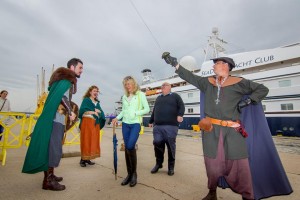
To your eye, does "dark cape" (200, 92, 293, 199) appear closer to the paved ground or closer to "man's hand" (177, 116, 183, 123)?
the paved ground

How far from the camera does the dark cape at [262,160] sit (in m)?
2.50

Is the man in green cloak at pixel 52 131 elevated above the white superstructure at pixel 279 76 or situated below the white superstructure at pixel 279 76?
below

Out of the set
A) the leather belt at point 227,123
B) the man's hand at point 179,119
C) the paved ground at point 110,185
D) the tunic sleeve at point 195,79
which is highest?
the tunic sleeve at point 195,79

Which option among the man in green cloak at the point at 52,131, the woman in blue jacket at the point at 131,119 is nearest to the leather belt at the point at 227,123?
the woman in blue jacket at the point at 131,119

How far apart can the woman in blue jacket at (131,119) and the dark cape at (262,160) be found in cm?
140

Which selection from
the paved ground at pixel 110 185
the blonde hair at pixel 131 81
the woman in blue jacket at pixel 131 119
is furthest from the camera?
the blonde hair at pixel 131 81

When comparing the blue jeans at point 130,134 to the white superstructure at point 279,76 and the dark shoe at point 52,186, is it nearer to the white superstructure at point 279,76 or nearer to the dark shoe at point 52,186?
the dark shoe at point 52,186

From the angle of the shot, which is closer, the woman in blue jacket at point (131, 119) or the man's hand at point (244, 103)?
the man's hand at point (244, 103)

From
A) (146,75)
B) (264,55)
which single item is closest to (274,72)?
(264,55)

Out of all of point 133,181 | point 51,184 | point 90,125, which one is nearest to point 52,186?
point 51,184

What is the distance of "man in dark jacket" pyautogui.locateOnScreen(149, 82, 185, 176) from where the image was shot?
421 cm

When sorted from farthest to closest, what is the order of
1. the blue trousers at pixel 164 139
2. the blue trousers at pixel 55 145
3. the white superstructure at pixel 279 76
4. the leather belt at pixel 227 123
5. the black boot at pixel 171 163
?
the white superstructure at pixel 279 76, the blue trousers at pixel 164 139, the black boot at pixel 171 163, the blue trousers at pixel 55 145, the leather belt at pixel 227 123

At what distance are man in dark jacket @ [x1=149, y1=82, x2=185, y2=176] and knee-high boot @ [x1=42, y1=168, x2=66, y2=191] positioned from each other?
1.85 m

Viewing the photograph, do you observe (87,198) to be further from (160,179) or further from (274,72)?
(274,72)
